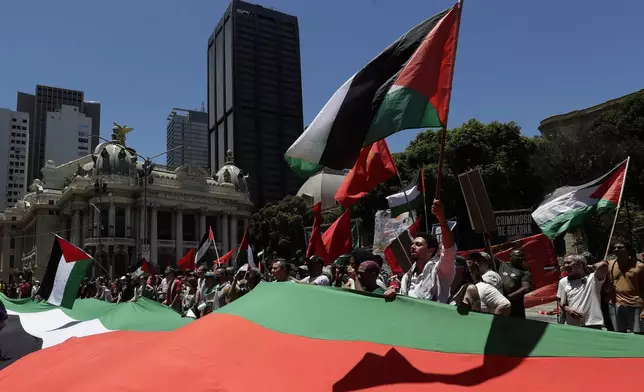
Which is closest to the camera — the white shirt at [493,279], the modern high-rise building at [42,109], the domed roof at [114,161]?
the white shirt at [493,279]

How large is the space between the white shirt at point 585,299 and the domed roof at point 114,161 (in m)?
65.2

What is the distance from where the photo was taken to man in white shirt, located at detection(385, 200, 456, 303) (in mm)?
4191

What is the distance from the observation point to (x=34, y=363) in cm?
564

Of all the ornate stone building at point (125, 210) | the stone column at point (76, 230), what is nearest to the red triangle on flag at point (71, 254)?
the ornate stone building at point (125, 210)

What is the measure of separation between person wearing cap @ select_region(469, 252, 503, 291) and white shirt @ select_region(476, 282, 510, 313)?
49 cm

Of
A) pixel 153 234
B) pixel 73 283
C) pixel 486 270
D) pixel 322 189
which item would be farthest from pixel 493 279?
pixel 322 189

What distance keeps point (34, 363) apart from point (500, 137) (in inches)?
1536

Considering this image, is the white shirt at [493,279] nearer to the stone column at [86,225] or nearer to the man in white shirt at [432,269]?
the man in white shirt at [432,269]

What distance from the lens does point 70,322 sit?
9242 mm

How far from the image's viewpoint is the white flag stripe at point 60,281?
30.2ft

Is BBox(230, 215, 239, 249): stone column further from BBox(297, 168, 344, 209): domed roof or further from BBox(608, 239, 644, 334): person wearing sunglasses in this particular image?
BBox(608, 239, 644, 334): person wearing sunglasses

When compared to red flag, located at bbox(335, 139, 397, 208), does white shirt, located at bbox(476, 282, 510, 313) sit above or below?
below

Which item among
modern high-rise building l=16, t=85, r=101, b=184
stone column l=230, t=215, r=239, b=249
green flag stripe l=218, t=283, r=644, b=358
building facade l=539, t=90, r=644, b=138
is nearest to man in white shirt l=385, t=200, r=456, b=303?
green flag stripe l=218, t=283, r=644, b=358

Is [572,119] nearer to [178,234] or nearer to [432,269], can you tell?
[178,234]
